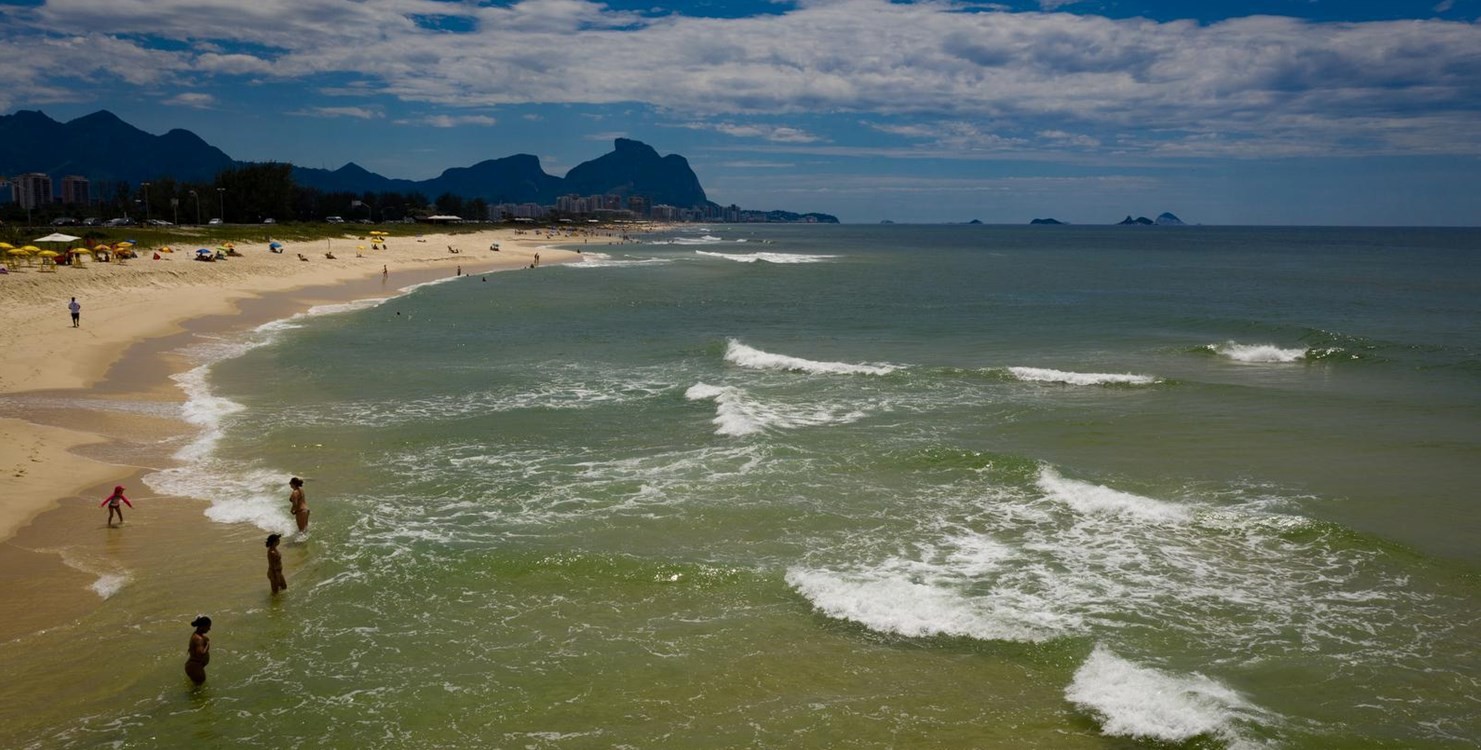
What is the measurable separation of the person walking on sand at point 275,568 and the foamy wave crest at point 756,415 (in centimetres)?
1103

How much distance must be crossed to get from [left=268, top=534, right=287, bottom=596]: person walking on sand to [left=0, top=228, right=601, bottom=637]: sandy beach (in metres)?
2.28

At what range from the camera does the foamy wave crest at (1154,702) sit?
1015cm

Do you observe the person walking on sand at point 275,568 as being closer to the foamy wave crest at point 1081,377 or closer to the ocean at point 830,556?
the ocean at point 830,556

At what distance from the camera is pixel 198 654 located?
10.8 metres

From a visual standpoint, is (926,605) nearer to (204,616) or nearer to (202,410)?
(204,616)

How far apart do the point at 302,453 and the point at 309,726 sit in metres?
11.8

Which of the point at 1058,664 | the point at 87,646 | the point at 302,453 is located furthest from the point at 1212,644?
the point at 302,453

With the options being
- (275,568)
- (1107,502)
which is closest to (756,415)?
(1107,502)

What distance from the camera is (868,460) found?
66.6 feet

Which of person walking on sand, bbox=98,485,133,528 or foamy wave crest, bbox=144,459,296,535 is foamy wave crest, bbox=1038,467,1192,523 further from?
person walking on sand, bbox=98,485,133,528

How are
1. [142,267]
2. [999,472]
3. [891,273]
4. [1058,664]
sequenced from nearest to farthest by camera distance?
[1058,664] < [999,472] < [142,267] < [891,273]

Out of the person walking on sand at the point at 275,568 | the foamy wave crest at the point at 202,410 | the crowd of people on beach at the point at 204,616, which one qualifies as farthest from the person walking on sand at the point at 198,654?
the foamy wave crest at the point at 202,410

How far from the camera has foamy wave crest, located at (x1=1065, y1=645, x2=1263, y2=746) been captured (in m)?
10.1

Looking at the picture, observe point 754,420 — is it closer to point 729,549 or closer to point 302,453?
point 729,549
